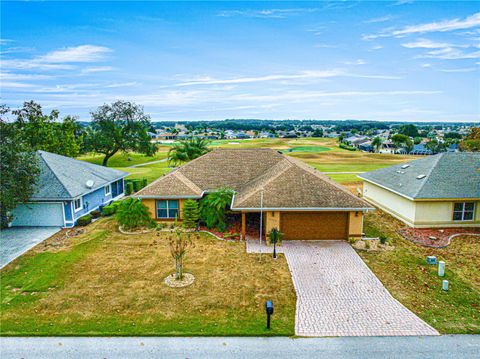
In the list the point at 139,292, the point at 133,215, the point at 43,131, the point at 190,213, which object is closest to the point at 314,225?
the point at 190,213

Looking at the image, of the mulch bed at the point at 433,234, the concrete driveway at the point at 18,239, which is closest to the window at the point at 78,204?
the concrete driveway at the point at 18,239

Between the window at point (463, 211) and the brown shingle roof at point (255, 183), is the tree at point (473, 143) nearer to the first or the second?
the window at point (463, 211)

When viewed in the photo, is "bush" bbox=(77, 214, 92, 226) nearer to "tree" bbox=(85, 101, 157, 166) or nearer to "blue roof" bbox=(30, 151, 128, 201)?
"blue roof" bbox=(30, 151, 128, 201)

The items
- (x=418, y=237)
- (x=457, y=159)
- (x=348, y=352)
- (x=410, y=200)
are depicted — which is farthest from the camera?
(x=457, y=159)

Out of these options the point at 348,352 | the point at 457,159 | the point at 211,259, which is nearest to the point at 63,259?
the point at 211,259

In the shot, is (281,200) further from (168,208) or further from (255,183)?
(168,208)

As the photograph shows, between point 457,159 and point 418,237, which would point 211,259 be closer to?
point 418,237
